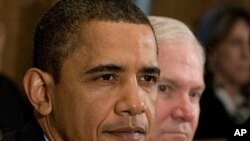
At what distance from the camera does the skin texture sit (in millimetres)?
1355

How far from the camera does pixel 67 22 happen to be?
4.67 feet

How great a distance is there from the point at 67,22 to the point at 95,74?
0.12 meters

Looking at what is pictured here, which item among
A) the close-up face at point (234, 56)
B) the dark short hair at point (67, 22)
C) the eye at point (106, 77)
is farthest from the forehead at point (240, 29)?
the eye at point (106, 77)

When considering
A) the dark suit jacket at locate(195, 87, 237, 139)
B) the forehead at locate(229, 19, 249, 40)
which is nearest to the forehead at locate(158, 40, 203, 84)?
the dark suit jacket at locate(195, 87, 237, 139)

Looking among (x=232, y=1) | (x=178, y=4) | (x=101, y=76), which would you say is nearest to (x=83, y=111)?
(x=101, y=76)

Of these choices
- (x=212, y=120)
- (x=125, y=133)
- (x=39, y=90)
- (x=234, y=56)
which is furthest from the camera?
(x=234, y=56)

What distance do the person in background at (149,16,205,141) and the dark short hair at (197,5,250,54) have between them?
38 centimetres

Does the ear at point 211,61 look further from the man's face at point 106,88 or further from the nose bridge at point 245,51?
the man's face at point 106,88

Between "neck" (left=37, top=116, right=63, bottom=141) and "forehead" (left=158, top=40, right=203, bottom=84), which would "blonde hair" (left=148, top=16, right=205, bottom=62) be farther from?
"neck" (left=37, top=116, right=63, bottom=141)

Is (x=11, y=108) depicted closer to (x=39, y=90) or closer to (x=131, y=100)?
(x=39, y=90)

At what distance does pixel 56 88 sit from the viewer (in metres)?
1.41

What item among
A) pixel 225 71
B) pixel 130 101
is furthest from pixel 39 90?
pixel 225 71

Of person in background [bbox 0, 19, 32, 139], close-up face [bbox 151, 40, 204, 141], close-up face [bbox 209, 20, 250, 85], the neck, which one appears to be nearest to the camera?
the neck

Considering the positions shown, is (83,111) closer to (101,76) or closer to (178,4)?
(101,76)
